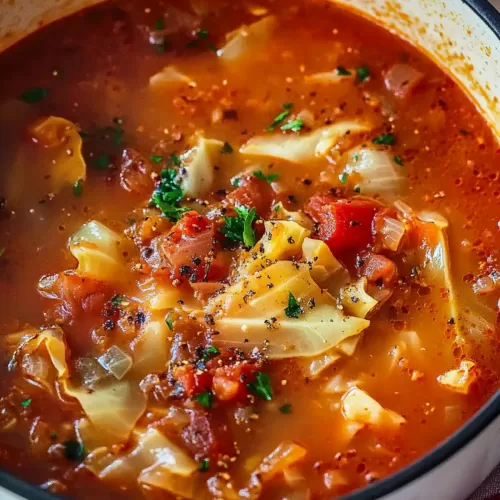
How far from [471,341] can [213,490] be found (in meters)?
1.14

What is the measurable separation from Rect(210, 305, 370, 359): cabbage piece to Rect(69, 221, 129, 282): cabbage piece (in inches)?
19.7

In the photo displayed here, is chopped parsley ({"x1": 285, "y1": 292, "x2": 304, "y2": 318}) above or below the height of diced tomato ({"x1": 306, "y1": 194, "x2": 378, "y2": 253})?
below

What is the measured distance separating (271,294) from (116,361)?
0.65m

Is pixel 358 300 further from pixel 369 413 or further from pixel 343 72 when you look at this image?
pixel 343 72

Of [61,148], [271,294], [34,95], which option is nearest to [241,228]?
[271,294]

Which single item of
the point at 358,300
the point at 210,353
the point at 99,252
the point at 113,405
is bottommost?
the point at 113,405

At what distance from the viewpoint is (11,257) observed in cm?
333

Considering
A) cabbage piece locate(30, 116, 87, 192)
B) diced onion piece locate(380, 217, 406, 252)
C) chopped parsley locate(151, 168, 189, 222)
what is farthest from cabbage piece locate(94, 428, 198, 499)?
Result: cabbage piece locate(30, 116, 87, 192)

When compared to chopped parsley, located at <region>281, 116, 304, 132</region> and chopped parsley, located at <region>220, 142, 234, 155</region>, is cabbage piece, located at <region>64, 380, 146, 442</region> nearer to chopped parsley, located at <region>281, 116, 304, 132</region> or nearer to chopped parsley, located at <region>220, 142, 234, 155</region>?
chopped parsley, located at <region>220, 142, 234, 155</region>

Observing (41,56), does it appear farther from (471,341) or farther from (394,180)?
(471,341)

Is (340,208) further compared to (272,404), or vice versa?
(340,208)

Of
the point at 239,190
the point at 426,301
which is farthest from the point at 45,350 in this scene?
the point at 426,301

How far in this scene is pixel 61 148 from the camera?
3.61 meters

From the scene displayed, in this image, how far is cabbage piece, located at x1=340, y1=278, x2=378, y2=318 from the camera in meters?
3.05
